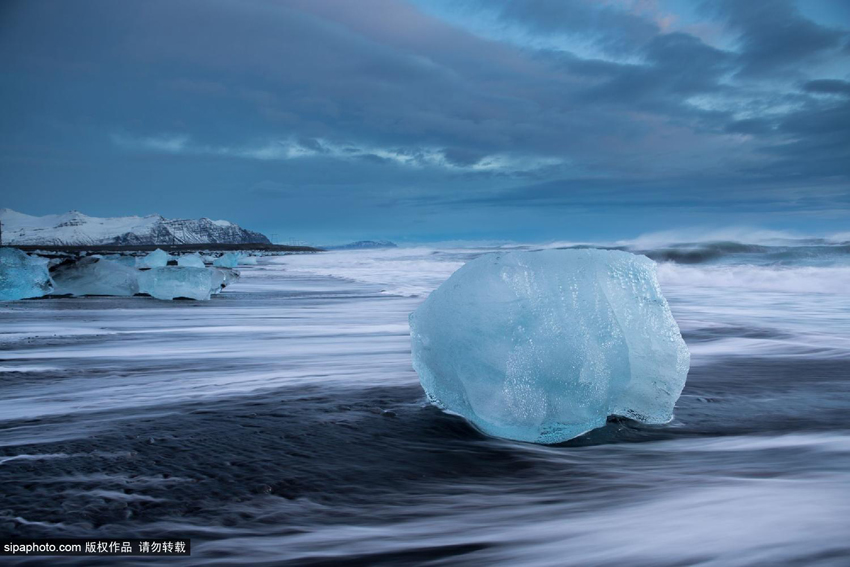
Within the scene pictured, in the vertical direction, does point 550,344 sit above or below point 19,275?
below

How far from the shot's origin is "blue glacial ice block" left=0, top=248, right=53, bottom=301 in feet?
38.4

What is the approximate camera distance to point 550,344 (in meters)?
3.12

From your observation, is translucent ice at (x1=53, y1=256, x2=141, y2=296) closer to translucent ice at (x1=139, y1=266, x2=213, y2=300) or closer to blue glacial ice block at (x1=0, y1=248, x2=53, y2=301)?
blue glacial ice block at (x1=0, y1=248, x2=53, y2=301)

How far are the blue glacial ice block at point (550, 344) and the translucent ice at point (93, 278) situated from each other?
11837 millimetres

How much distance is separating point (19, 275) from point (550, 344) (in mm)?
12117

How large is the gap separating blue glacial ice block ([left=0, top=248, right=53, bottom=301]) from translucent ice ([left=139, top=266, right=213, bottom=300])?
7.52 feet

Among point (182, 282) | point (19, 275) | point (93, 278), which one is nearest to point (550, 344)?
point (182, 282)

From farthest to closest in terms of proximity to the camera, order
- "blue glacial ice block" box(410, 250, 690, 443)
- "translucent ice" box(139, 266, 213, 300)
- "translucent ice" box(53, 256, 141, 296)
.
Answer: "translucent ice" box(53, 256, 141, 296), "translucent ice" box(139, 266, 213, 300), "blue glacial ice block" box(410, 250, 690, 443)

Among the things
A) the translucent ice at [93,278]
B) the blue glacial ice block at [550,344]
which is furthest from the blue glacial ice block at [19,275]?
the blue glacial ice block at [550,344]

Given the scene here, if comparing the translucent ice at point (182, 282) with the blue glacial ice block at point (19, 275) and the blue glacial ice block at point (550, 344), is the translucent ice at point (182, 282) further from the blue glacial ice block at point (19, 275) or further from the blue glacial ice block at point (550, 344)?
the blue glacial ice block at point (550, 344)

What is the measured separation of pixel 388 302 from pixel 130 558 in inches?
395

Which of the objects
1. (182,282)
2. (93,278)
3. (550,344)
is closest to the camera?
(550,344)

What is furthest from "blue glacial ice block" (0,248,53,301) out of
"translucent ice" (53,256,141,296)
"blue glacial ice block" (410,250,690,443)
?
"blue glacial ice block" (410,250,690,443)

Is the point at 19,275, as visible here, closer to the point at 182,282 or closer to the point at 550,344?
the point at 182,282
